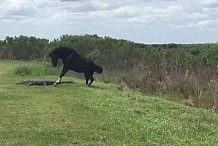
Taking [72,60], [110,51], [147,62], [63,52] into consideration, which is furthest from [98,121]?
[110,51]

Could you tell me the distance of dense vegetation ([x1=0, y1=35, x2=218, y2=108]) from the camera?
22.4 m

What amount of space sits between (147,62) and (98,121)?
22.8 m

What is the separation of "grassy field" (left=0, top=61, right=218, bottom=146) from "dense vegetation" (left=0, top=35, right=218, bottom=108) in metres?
4.25

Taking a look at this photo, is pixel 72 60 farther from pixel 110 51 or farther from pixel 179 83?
pixel 110 51

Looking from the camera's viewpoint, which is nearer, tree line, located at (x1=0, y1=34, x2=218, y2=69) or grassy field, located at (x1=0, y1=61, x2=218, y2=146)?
grassy field, located at (x1=0, y1=61, x2=218, y2=146)

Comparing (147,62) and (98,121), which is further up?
(147,62)

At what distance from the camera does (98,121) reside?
497 inches

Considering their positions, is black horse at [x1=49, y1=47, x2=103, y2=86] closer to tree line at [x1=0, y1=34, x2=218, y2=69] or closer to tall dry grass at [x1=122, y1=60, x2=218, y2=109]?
tall dry grass at [x1=122, y1=60, x2=218, y2=109]

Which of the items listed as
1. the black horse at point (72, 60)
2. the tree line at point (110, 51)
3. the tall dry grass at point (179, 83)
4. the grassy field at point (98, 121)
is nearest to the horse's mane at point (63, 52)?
the black horse at point (72, 60)

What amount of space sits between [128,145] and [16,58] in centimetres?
4946

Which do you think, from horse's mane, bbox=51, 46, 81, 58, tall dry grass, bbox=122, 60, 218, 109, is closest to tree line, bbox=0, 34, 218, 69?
tall dry grass, bbox=122, 60, 218, 109

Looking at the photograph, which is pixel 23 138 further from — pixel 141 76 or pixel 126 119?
pixel 141 76

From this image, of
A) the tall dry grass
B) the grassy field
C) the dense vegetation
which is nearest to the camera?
the grassy field

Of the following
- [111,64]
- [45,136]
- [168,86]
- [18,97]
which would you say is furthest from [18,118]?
[111,64]
